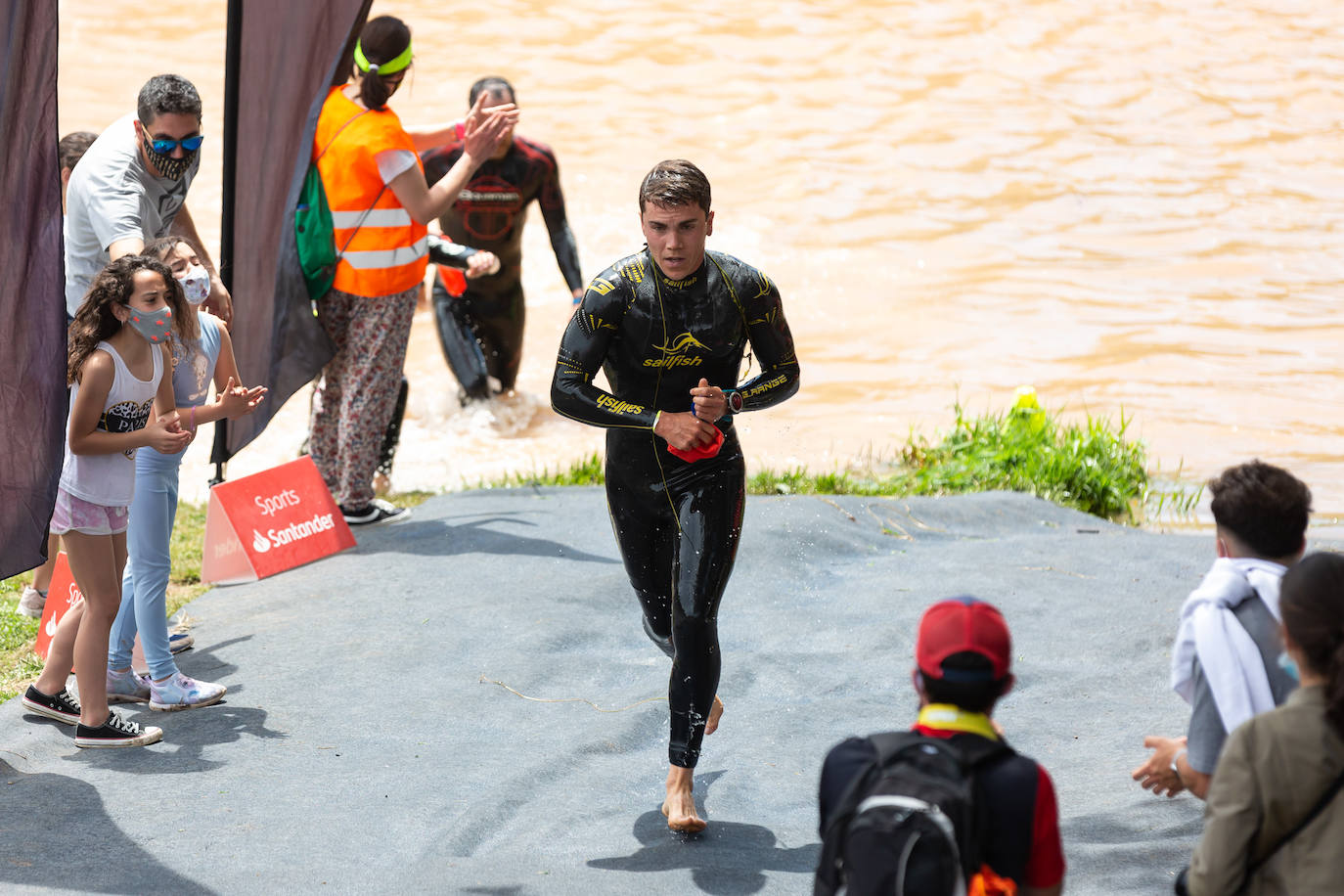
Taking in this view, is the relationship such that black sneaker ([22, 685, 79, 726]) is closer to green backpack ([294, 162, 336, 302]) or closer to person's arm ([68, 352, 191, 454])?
person's arm ([68, 352, 191, 454])

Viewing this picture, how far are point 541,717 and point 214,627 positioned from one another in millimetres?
1688

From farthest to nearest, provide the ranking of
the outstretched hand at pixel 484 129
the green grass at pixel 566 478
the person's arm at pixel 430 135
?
the green grass at pixel 566 478
the person's arm at pixel 430 135
the outstretched hand at pixel 484 129

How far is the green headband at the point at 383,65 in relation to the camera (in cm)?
670

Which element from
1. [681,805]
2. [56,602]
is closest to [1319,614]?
[681,805]

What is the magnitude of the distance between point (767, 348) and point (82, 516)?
7.17 feet

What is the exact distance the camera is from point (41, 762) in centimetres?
457

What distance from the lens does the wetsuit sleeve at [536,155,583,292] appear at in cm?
868

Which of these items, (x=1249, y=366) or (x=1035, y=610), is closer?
(x=1035, y=610)

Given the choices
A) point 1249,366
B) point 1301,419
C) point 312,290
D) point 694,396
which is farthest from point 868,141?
Result: point 694,396

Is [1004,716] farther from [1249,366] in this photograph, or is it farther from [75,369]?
[1249,366]

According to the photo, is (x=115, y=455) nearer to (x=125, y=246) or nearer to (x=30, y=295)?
(x=30, y=295)

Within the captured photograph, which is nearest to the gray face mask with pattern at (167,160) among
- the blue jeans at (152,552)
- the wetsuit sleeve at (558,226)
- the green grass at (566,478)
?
the blue jeans at (152,552)

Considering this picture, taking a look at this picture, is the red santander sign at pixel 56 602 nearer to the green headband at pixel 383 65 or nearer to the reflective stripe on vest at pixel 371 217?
the reflective stripe on vest at pixel 371 217

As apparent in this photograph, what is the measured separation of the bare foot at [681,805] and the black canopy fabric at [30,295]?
208cm
